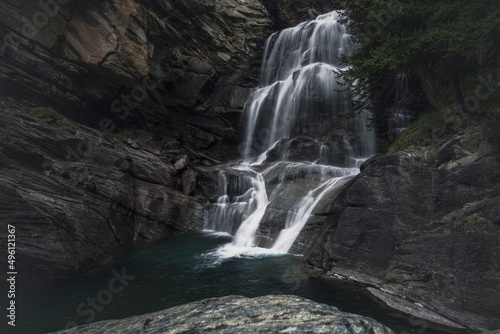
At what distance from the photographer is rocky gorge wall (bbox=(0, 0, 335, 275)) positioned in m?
12.6

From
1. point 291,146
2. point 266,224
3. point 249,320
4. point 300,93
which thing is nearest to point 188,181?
point 266,224

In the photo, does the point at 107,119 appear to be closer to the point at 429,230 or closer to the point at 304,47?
the point at 304,47

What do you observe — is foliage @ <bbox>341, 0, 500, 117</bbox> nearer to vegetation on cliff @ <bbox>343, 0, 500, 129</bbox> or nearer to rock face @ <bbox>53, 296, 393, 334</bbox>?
vegetation on cliff @ <bbox>343, 0, 500, 129</bbox>

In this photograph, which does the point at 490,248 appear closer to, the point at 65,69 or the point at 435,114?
the point at 435,114

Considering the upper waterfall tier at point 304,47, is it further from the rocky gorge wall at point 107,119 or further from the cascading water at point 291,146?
the rocky gorge wall at point 107,119

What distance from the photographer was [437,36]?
9695 millimetres

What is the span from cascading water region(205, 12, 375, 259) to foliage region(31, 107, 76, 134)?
10422mm

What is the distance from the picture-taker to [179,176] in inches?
835

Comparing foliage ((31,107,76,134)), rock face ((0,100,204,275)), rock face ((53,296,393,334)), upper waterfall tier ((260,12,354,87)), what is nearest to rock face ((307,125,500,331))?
rock face ((53,296,393,334))

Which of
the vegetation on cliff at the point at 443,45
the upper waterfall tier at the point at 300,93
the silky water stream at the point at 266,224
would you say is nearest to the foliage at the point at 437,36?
the vegetation on cliff at the point at 443,45

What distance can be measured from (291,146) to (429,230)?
586 inches

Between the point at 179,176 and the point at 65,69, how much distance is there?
10818 millimetres

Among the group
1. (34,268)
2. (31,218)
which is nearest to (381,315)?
(34,268)

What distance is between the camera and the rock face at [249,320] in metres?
3.68
